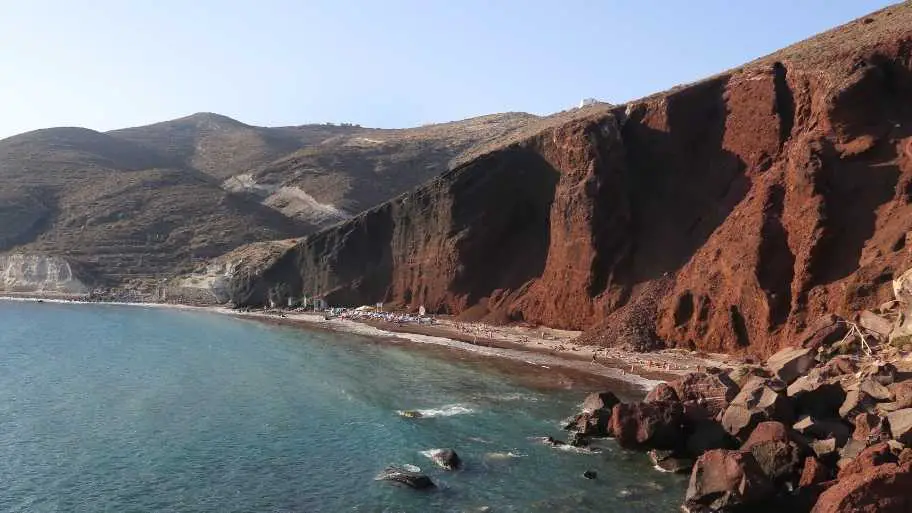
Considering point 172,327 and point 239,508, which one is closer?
point 239,508

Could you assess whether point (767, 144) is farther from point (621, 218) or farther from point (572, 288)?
point (572, 288)

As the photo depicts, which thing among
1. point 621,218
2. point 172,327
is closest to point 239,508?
point 621,218

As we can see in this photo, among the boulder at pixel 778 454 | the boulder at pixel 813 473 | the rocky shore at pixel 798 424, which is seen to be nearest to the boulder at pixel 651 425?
the rocky shore at pixel 798 424

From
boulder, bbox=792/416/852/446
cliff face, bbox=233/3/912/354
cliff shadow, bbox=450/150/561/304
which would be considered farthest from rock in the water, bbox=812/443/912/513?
cliff shadow, bbox=450/150/561/304

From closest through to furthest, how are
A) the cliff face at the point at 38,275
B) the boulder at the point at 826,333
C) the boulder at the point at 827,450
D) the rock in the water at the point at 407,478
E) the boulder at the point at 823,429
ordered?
the boulder at the point at 827,450
the rock in the water at the point at 407,478
the boulder at the point at 823,429
the boulder at the point at 826,333
the cliff face at the point at 38,275

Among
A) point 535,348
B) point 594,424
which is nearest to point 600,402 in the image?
point 594,424

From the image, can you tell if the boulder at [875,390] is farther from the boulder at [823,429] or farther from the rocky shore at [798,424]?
the boulder at [823,429]
